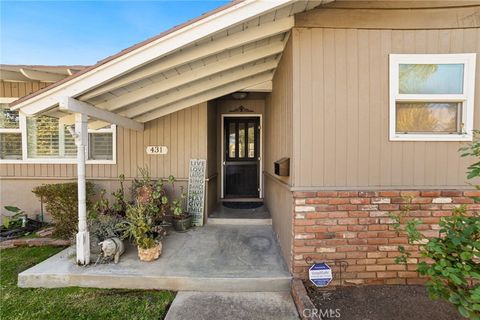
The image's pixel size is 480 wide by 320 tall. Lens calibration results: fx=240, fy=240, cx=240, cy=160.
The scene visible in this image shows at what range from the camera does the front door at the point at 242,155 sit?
6.25 meters

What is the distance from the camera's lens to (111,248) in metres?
3.10

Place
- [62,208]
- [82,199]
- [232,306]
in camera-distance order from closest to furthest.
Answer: [232,306], [82,199], [62,208]

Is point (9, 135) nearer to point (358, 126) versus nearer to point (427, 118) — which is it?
point (358, 126)

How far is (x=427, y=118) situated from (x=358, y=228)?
1.52 m

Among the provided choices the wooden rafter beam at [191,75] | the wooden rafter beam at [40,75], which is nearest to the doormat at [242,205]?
the wooden rafter beam at [191,75]

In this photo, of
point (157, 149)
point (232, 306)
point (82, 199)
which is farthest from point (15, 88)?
point (232, 306)

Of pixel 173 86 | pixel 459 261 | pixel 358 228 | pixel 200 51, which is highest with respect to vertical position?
pixel 200 51

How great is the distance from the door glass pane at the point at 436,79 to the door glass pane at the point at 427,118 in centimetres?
16

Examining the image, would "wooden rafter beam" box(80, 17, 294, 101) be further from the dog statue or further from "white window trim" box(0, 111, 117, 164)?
"white window trim" box(0, 111, 117, 164)

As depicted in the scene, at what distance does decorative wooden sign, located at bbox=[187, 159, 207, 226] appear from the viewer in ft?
15.2

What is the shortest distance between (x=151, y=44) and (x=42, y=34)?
8.82 m

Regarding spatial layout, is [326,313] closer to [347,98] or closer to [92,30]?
[347,98]

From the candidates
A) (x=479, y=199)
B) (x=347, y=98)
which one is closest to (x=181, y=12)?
Answer: (x=347, y=98)

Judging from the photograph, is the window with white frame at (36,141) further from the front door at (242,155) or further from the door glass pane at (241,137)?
the door glass pane at (241,137)
